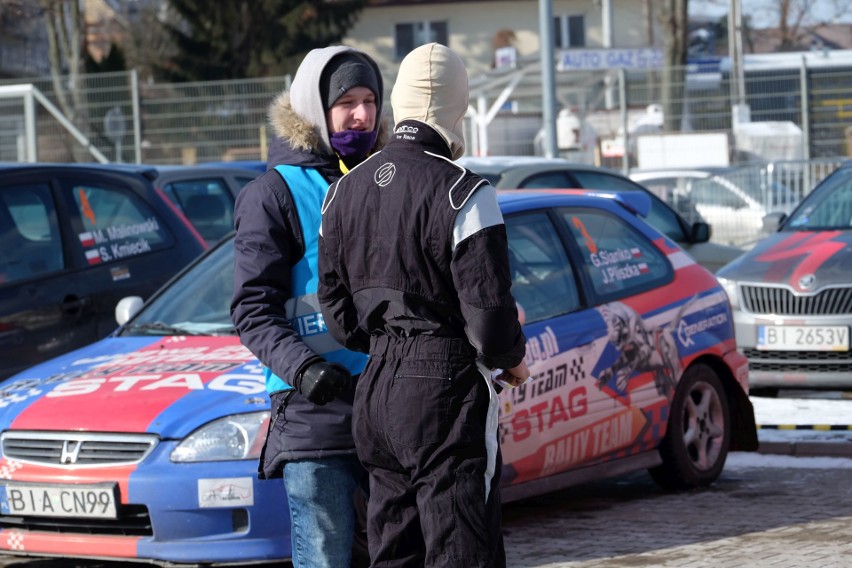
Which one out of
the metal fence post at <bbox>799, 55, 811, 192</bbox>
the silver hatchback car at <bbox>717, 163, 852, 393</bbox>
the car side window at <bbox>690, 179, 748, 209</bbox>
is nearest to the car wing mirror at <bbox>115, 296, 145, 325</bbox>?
the silver hatchback car at <bbox>717, 163, 852, 393</bbox>

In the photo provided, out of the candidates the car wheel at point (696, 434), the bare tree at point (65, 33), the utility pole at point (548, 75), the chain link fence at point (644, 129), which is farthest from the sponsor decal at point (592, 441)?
the bare tree at point (65, 33)

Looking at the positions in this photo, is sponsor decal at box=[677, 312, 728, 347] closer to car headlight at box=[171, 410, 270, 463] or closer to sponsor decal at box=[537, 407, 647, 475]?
sponsor decal at box=[537, 407, 647, 475]

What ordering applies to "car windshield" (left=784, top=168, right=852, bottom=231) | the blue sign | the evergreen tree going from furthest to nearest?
the evergreen tree
the blue sign
"car windshield" (left=784, top=168, right=852, bottom=231)

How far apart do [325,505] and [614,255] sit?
3668mm

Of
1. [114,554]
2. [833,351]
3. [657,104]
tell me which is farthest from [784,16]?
[114,554]

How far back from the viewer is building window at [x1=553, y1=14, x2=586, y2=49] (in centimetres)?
5831

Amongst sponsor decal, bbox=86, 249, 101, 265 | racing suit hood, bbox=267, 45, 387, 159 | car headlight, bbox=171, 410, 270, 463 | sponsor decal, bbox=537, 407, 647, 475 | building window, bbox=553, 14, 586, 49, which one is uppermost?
Result: building window, bbox=553, 14, 586, 49

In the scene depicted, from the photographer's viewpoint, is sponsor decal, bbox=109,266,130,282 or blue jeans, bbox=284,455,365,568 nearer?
blue jeans, bbox=284,455,365,568

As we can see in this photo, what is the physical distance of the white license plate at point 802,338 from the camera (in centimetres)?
966

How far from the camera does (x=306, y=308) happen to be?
3.93 m

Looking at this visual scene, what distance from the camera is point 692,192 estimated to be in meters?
19.9

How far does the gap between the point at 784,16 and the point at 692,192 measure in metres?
48.3

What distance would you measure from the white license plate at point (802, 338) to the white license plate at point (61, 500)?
569cm

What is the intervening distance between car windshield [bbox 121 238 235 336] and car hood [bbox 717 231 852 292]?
4.49 m
